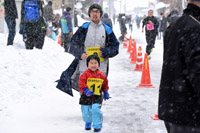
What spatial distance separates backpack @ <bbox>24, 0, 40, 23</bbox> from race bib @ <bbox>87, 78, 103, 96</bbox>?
21.3 ft

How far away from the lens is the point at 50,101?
8070mm

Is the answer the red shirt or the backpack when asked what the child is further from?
the backpack

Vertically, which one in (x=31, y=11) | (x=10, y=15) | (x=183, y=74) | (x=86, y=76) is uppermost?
(x=183, y=74)

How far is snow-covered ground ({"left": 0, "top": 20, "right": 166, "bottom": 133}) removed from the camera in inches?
240

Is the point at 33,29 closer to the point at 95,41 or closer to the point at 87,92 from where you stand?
the point at 95,41

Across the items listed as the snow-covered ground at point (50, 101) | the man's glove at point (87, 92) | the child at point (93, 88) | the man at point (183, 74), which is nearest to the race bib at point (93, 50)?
the child at point (93, 88)

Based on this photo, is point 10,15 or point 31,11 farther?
point 10,15

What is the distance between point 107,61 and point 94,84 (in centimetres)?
77

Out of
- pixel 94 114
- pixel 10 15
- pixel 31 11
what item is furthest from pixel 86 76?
pixel 10 15

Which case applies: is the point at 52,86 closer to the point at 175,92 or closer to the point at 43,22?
the point at 43,22

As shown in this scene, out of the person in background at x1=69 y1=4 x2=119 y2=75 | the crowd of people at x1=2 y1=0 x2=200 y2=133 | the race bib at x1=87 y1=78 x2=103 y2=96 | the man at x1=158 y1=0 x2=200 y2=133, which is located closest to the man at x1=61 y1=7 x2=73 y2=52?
the crowd of people at x1=2 y1=0 x2=200 y2=133

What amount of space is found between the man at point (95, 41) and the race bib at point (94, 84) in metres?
0.50

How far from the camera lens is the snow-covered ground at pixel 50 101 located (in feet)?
20.0

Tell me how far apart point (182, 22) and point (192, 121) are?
68 centimetres
